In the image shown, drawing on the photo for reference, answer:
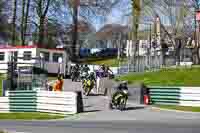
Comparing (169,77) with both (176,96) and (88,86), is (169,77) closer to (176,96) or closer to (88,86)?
(88,86)

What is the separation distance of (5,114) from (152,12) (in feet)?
146

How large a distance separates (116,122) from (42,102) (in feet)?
28.1

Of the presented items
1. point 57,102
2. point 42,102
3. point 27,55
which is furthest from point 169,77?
point 27,55

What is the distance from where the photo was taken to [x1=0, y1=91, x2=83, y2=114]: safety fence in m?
27.7

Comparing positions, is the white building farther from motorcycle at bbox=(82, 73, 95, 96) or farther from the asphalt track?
the asphalt track

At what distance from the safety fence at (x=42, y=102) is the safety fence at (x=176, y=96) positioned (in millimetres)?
4754

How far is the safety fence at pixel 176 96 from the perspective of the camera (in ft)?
95.6

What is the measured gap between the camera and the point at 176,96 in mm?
29875

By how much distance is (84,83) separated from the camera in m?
35.3

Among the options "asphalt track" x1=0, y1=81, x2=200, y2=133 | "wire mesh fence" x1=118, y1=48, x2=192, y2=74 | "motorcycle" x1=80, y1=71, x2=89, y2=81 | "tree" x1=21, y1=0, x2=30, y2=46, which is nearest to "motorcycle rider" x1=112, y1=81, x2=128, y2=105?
"asphalt track" x1=0, y1=81, x2=200, y2=133

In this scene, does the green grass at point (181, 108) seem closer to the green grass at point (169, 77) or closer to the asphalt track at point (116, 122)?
the asphalt track at point (116, 122)

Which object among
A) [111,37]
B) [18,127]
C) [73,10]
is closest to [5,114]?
[18,127]

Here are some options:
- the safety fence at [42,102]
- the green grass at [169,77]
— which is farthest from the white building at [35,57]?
the safety fence at [42,102]

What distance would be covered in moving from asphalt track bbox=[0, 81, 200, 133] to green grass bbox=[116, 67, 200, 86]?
32.6ft
